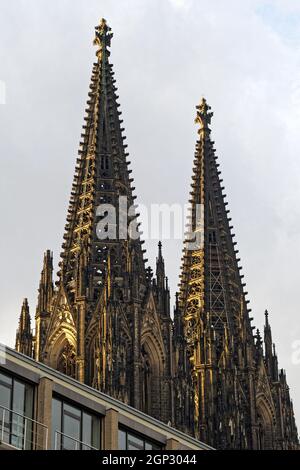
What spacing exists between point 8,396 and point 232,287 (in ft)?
177

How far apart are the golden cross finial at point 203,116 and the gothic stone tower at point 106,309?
14.0 metres

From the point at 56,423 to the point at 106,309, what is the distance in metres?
37.5

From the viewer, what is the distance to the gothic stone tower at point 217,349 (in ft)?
279

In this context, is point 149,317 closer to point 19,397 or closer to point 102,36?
point 102,36

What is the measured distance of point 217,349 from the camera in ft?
293

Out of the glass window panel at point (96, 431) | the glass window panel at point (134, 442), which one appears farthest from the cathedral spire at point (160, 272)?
the glass window panel at point (96, 431)

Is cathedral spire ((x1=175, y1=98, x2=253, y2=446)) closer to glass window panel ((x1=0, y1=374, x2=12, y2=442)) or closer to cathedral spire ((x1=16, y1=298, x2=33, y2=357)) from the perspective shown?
cathedral spire ((x1=16, y1=298, x2=33, y2=357))

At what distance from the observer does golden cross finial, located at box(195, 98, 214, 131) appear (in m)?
102

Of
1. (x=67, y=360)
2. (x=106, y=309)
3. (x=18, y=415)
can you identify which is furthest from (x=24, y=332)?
(x=18, y=415)

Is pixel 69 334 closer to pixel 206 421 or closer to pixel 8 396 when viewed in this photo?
pixel 206 421

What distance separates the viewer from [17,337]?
3201 inches

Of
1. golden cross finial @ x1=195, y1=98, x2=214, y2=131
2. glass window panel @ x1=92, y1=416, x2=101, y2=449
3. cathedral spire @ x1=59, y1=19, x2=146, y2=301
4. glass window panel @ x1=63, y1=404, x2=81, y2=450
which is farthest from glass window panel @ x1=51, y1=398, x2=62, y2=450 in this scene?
golden cross finial @ x1=195, y1=98, x2=214, y2=131

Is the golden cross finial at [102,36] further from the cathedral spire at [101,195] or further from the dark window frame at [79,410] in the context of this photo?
the dark window frame at [79,410]
